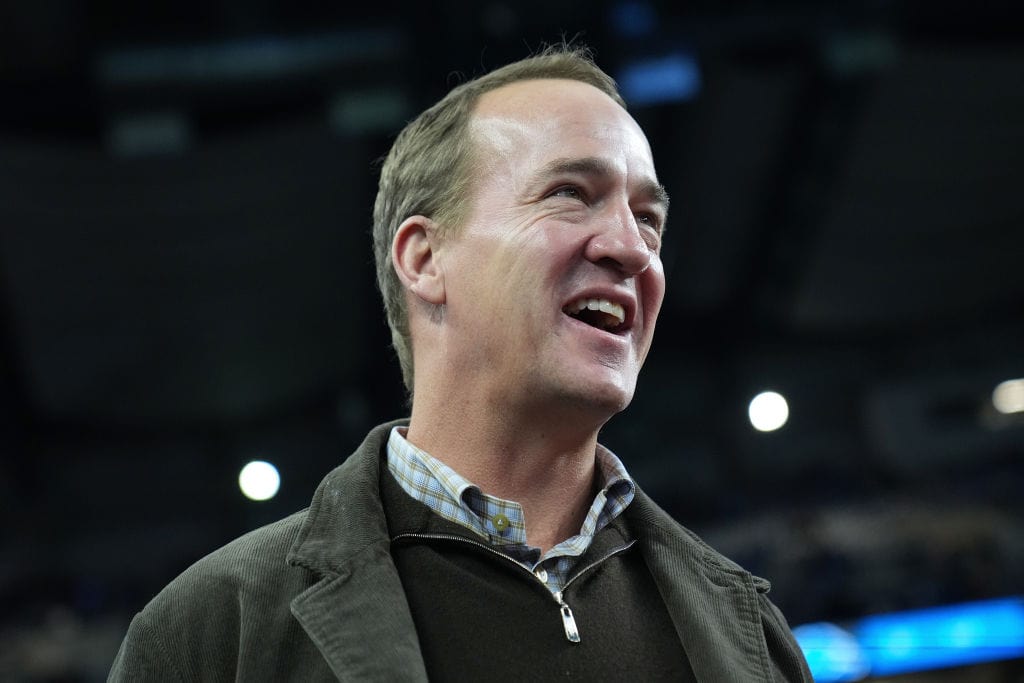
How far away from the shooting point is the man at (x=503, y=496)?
1.21 m

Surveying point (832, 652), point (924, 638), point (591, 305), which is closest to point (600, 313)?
point (591, 305)

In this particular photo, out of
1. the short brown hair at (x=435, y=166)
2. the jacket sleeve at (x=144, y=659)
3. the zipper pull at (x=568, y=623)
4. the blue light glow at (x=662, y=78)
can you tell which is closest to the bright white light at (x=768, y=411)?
the blue light glow at (x=662, y=78)

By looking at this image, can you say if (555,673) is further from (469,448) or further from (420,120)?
(420,120)

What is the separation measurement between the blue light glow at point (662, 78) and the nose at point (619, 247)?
20.3 ft

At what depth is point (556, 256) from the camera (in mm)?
1378

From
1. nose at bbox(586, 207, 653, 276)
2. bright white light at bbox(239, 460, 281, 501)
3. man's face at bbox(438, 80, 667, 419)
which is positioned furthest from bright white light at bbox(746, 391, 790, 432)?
nose at bbox(586, 207, 653, 276)

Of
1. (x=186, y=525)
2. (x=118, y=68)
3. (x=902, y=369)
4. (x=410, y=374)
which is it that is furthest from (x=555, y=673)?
(x=902, y=369)

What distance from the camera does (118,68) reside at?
6.83 m

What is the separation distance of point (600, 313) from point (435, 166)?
1.16ft

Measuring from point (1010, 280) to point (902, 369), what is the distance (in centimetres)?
119

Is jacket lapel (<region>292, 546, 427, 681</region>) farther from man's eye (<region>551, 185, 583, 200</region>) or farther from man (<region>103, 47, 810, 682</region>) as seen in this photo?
man's eye (<region>551, 185, 583, 200</region>)

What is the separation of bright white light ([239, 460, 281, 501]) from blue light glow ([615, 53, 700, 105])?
418 centimetres

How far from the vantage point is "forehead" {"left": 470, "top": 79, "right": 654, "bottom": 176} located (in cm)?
147

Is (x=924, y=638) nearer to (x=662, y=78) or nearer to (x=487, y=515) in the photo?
(x=662, y=78)
